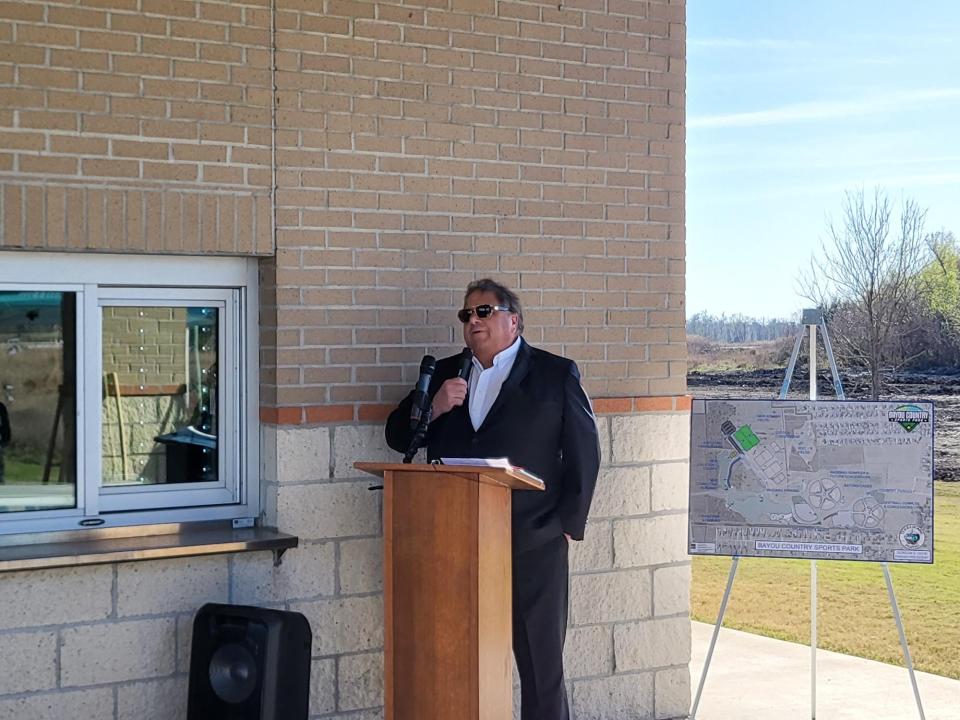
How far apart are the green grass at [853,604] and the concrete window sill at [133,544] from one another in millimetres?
5125

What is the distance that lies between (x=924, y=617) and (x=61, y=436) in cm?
853

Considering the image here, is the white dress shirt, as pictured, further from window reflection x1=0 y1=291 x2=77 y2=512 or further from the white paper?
window reflection x1=0 y1=291 x2=77 y2=512

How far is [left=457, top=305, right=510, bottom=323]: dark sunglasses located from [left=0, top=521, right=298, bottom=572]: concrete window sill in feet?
3.66

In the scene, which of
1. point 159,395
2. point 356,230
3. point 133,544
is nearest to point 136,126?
point 356,230

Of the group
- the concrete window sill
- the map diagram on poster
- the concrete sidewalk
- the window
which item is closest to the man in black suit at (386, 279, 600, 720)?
the concrete window sill

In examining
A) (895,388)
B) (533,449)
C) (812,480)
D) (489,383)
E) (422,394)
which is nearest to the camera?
(422,394)

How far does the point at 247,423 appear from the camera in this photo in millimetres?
5066

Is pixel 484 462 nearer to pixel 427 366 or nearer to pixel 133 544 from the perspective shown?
pixel 427 366

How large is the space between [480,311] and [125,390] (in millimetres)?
1471

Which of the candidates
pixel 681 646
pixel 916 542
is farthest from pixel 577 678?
pixel 916 542

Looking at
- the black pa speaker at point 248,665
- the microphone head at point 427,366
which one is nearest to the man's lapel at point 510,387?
the microphone head at point 427,366

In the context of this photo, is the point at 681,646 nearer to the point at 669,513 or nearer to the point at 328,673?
the point at 669,513

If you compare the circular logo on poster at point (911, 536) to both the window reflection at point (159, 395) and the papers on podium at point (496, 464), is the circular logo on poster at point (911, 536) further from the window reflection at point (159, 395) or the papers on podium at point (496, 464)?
the window reflection at point (159, 395)

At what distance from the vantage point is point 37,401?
15.4ft
